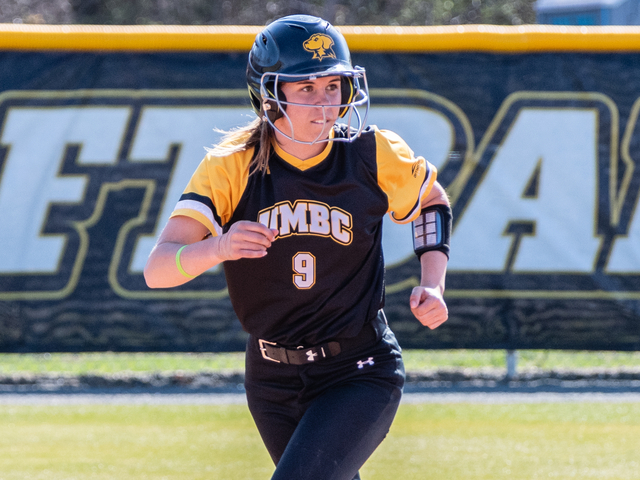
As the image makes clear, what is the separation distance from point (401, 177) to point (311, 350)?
66cm

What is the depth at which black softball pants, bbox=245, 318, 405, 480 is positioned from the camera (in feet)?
7.82

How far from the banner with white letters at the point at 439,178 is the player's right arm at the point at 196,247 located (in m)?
3.43

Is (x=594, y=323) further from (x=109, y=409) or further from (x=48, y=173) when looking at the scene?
(x=48, y=173)

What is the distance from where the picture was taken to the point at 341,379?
2619mm

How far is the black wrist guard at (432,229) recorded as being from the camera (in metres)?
2.87

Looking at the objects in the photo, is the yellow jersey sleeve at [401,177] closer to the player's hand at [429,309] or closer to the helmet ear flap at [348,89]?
the helmet ear flap at [348,89]

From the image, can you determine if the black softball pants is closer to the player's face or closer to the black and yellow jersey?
the black and yellow jersey

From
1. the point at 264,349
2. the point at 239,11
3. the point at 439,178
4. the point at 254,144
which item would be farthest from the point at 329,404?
the point at 239,11

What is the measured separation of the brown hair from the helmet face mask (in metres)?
0.05

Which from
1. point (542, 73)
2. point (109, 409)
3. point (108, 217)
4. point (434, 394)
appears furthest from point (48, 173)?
point (542, 73)

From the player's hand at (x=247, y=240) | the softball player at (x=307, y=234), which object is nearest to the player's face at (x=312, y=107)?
the softball player at (x=307, y=234)

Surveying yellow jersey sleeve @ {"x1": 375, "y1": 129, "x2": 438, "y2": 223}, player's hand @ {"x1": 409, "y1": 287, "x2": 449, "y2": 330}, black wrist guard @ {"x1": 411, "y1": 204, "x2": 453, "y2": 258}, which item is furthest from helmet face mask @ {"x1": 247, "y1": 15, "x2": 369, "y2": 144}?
player's hand @ {"x1": 409, "y1": 287, "x2": 449, "y2": 330}

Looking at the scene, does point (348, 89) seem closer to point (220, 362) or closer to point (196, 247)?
point (196, 247)

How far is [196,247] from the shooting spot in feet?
7.63
